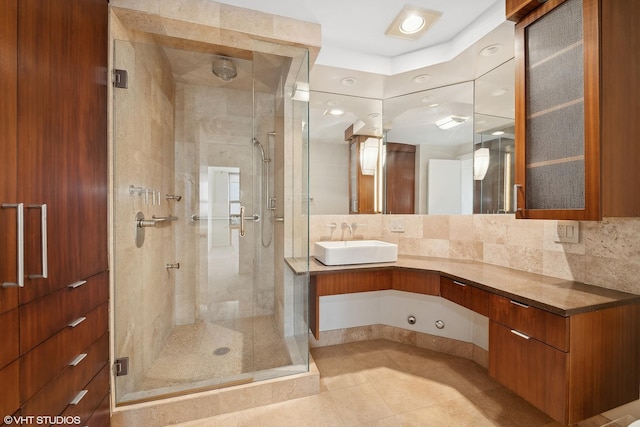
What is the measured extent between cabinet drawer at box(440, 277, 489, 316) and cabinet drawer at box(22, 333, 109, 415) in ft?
6.68

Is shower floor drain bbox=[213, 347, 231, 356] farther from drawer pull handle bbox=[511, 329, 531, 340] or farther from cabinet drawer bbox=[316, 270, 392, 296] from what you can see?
drawer pull handle bbox=[511, 329, 531, 340]

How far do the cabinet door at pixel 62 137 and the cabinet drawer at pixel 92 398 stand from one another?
1.75ft

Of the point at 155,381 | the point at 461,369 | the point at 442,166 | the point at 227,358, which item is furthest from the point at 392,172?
the point at 155,381

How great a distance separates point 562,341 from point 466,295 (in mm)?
549

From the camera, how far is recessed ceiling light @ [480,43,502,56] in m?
1.80

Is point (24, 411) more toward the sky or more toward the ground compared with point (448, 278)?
more toward the ground

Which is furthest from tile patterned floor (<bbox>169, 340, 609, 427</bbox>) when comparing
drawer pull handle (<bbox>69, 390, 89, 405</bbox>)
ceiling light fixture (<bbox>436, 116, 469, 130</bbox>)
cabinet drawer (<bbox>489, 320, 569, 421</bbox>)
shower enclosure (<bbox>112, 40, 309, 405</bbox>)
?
ceiling light fixture (<bbox>436, 116, 469, 130</bbox>)

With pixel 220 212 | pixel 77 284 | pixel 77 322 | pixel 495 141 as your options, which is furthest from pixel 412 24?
pixel 77 322

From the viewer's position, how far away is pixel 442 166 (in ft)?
7.85

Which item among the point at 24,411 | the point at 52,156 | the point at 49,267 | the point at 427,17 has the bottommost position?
the point at 24,411

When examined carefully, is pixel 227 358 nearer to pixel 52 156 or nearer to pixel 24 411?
pixel 24 411

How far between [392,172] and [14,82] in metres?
2.39

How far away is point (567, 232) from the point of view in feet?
5.30

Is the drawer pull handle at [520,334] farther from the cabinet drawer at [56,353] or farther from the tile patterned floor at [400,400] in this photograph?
the cabinet drawer at [56,353]
